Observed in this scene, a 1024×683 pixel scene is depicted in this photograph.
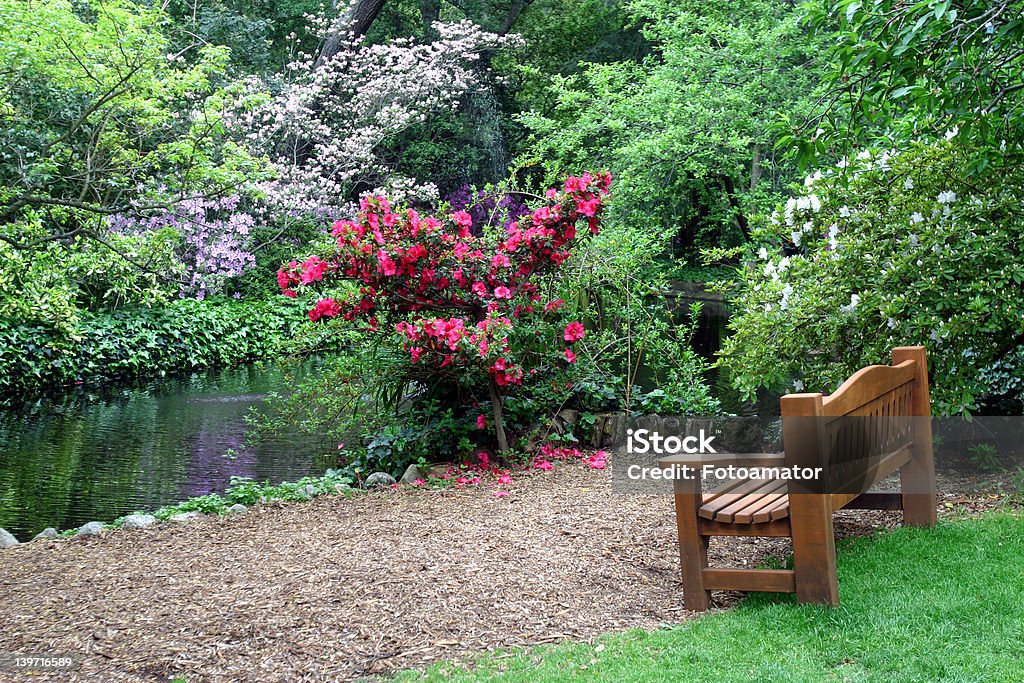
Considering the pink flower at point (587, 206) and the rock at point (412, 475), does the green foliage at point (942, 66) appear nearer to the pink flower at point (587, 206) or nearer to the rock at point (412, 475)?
the pink flower at point (587, 206)

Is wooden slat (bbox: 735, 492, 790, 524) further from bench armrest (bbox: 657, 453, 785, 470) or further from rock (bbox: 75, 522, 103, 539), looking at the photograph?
rock (bbox: 75, 522, 103, 539)

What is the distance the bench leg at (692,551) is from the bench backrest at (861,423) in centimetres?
43

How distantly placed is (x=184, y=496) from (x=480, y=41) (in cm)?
1507

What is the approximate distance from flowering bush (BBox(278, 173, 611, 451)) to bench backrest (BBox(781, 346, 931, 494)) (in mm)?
2790

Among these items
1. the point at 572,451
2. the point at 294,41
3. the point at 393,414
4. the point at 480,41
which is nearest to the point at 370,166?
the point at 480,41

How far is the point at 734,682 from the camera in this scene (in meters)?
2.94

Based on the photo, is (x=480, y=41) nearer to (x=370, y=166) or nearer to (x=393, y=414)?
(x=370, y=166)

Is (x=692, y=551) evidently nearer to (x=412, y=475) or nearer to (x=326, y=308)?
(x=412, y=475)

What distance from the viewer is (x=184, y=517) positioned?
19.5 feet

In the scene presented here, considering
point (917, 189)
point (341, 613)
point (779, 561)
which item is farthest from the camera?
point (917, 189)

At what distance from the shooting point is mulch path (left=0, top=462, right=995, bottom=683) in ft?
11.6

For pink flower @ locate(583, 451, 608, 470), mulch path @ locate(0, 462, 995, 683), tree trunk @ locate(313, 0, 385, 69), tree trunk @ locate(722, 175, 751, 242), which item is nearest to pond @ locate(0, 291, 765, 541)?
pink flower @ locate(583, 451, 608, 470)

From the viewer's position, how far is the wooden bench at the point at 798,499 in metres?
3.46

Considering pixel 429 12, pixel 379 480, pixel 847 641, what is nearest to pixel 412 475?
pixel 379 480
